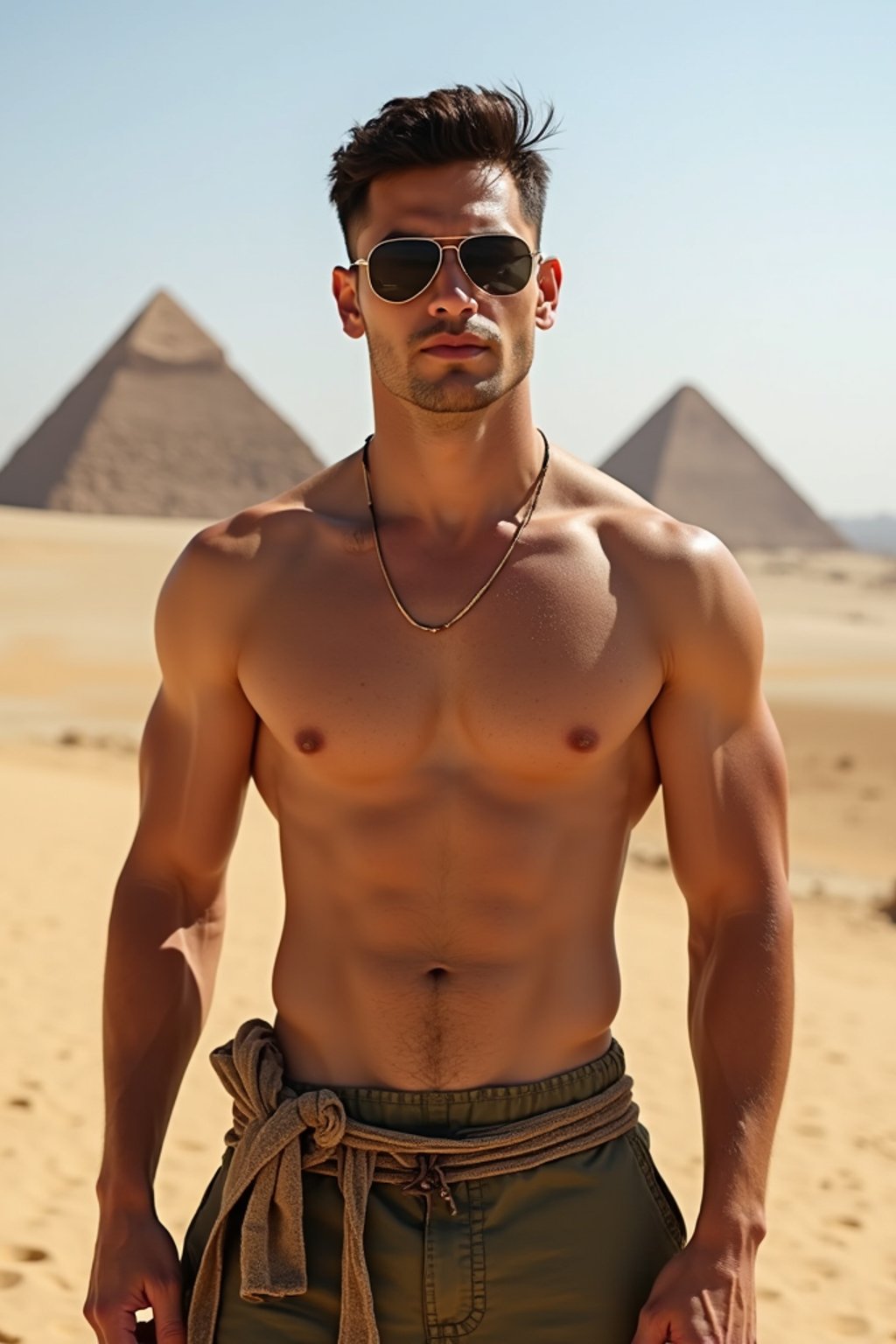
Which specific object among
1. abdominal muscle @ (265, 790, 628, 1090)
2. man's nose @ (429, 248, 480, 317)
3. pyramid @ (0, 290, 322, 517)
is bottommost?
abdominal muscle @ (265, 790, 628, 1090)

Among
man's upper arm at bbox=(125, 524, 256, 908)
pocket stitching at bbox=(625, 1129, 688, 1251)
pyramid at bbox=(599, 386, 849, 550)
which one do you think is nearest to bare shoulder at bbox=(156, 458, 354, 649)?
man's upper arm at bbox=(125, 524, 256, 908)

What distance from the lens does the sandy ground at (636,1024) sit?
16.5ft

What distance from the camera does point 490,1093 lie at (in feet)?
6.12

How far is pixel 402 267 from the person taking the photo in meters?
1.95

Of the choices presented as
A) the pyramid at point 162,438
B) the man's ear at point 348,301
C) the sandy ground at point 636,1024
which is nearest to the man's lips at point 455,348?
the man's ear at point 348,301

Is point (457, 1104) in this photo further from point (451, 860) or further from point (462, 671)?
point (462, 671)

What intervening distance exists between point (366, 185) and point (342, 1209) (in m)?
1.19

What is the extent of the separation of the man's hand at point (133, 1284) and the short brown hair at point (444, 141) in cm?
122

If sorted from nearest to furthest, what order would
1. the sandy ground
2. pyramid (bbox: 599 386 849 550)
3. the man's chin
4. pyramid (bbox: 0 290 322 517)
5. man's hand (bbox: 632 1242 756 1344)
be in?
man's hand (bbox: 632 1242 756 1344)
the man's chin
the sandy ground
pyramid (bbox: 0 290 322 517)
pyramid (bbox: 599 386 849 550)

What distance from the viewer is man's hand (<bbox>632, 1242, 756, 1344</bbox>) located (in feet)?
5.61

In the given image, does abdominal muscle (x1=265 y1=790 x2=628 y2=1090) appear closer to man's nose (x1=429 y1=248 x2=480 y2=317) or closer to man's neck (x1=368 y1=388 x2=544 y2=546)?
man's neck (x1=368 y1=388 x2=544 y2=546)

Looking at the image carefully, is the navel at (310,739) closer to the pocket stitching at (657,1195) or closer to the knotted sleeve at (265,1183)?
the knotted sleeve at (265,1183)

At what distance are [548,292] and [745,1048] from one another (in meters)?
0.93

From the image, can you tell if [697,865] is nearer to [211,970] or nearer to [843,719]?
[211,970]
